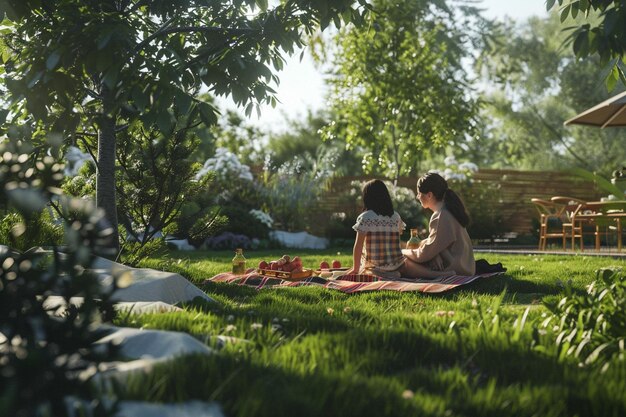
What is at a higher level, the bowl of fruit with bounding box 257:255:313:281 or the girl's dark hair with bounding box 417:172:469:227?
the girl's dark hair with bounding box 417:172:469:227

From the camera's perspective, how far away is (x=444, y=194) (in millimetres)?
7312

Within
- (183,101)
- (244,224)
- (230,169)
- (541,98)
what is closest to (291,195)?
(230,169)

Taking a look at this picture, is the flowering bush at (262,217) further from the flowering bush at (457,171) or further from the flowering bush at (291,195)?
the flowering bush at (457,171)

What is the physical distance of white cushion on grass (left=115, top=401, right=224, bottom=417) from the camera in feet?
7.01

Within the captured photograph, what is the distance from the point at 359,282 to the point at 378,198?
0.95m

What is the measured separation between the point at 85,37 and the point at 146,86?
2.20 feet

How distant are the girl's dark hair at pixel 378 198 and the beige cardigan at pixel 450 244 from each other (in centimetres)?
51

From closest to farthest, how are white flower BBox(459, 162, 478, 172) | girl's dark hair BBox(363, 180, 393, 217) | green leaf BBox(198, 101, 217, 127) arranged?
green leaf BBox(198, 101, 217, 127), girl's dark hair BBox(363, 180, 393, 217), white flower BBox(459, 162, 478, 172)

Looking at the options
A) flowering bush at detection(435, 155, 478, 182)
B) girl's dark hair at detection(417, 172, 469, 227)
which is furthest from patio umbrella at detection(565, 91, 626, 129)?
girl's dark hair at detection(417, 172, 469, 227)

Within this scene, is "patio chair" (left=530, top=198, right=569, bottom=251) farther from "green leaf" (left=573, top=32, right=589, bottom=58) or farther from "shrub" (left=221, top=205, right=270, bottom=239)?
"green leaf" (left=573, top=32, right=589, bottom=58)

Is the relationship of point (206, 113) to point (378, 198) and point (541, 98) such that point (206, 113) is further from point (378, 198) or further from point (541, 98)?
point (541, 98)

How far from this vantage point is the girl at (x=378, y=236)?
7.30 meters

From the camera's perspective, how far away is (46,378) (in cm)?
190

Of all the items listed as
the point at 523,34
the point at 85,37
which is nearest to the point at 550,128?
the point at 523,34
